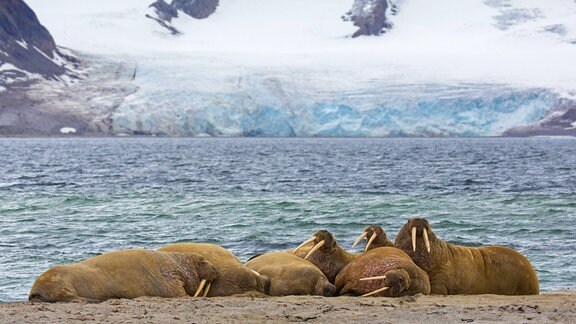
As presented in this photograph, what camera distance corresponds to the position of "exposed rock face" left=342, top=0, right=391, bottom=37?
180 meters

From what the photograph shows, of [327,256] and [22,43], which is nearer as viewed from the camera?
[327,256]

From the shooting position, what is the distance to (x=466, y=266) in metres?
10.7

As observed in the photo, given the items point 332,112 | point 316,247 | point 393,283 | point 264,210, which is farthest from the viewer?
point 332,112

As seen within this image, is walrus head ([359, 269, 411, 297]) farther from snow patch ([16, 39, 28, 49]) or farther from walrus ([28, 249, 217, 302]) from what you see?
snow patch ([16, 39, 28, 49])

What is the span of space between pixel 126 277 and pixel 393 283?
2560 mm

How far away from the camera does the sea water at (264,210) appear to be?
1800cm

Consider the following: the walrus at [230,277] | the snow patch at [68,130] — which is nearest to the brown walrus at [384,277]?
the walrus at [230,277]

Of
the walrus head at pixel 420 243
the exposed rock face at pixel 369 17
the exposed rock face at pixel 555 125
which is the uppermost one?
the exposed rock face at pixel 369 17

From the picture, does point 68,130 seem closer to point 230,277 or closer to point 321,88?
point 321,88

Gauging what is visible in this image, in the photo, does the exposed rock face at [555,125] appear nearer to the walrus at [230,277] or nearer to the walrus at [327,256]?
the walrus at [327,256]

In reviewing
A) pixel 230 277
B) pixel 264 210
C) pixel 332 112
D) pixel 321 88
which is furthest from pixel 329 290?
pixel 321 88

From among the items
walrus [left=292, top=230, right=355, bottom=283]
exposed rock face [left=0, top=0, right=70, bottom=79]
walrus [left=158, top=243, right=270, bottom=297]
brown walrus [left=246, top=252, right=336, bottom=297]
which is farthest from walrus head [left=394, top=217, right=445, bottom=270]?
exposed rock face [left=0, top=0, right=70, bottom=79]

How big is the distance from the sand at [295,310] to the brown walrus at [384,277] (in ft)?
0.87

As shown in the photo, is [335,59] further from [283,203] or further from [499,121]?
[283,203]
